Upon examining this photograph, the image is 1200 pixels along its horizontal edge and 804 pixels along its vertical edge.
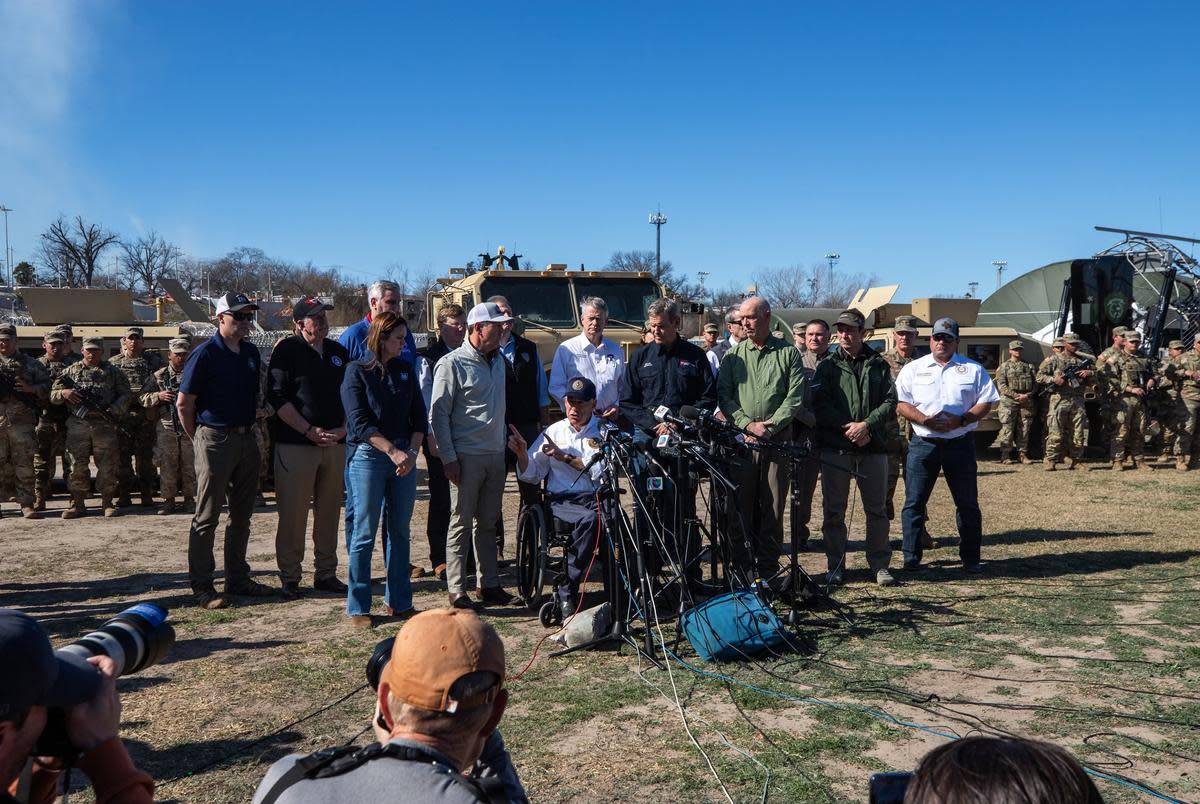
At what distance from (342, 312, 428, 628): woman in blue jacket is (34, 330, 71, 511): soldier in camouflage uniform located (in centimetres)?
574

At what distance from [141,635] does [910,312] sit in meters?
14.9

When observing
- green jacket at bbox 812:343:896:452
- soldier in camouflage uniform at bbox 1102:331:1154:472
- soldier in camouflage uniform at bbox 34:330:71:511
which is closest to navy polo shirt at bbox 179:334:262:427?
green jacket at bbox 812:343:896:452

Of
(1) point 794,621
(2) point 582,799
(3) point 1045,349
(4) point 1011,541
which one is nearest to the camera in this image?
(2) point 582,799

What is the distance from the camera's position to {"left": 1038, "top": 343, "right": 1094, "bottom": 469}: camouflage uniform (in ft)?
42.9

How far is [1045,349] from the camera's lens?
1514 cm

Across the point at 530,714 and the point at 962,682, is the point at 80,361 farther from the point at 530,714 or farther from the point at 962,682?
the point at 962,682

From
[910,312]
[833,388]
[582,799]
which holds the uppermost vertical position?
[910,312]

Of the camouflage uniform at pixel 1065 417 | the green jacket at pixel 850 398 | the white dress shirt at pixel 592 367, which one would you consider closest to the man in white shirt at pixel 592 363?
the white dress shirt at pixel 592 367

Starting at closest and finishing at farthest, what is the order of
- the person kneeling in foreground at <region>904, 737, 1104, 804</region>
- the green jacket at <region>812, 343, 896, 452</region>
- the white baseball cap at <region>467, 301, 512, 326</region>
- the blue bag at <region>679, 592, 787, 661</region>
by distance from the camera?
1. the person kneeling in foreground at <region>904, 737, 1104, 804</region>
2. the blue bag at <region>679, 592, 787, 661</region>
3. the white baseball cap at <region>467, 301, 512, 326</region>
4. the green jacket at <region>812, 343, 896, 452</region>

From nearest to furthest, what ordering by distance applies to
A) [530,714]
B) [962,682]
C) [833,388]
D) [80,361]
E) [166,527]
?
[530,714], [962,682], [833,388], [166,527], [80,361]

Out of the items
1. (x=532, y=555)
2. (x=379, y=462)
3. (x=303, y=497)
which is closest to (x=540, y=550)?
(x=532, y=555)

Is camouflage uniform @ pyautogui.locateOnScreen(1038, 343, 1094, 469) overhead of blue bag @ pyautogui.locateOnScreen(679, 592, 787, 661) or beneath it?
overhead

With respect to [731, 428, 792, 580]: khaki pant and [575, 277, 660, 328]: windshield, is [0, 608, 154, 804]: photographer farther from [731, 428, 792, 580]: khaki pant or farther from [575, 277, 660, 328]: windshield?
[575, 277, 660, 328]: windshield

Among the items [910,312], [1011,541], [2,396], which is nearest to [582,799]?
[1011,541]
